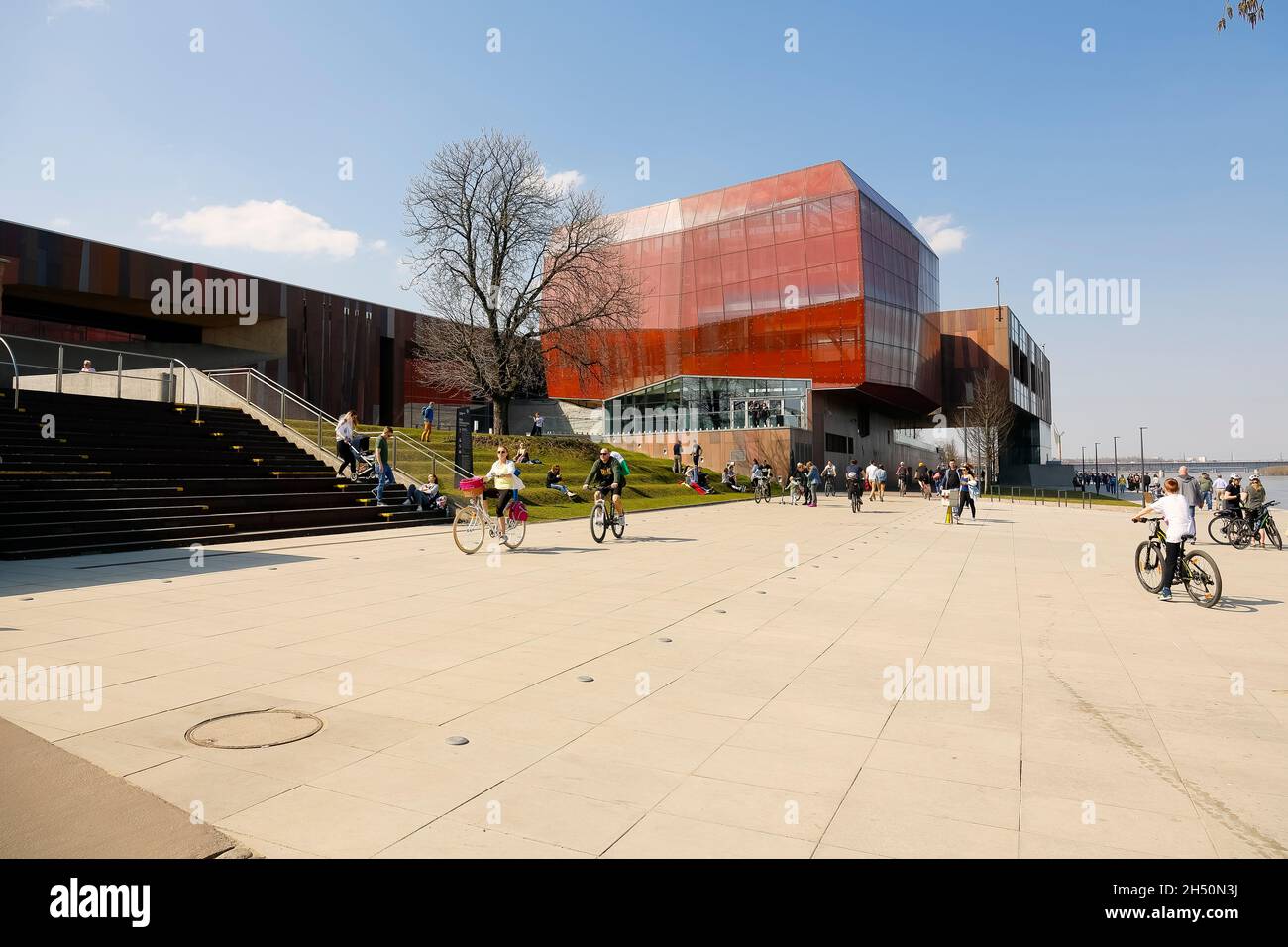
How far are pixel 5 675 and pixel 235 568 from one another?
5.97 metres

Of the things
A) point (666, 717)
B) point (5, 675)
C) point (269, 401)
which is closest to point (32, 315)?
point (269, 401)

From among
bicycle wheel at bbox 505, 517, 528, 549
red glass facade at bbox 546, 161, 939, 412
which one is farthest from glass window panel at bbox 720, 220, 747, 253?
bicycle wheel at bbox 505, 517, 528, 549

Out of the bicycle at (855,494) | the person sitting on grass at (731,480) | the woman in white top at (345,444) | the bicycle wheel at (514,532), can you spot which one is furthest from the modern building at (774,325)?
the bicycle wheel at (514,532)

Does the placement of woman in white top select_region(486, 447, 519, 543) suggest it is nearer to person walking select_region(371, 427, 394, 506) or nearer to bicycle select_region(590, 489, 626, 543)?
bicycle select_region(590, 489, 626, 543)

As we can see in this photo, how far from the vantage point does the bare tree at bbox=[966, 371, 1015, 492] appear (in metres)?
58.7

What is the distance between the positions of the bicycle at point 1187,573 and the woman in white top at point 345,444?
17622 mm

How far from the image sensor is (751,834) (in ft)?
10.7

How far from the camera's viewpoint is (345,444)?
20281 millimetres

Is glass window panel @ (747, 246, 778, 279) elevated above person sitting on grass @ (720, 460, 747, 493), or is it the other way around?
glass window panel @ (747, 246, 778, 279)

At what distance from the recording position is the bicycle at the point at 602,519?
52.6 ft

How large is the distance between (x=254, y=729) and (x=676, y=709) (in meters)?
2.60

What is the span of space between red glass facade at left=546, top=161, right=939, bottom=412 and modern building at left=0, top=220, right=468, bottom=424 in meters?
13.0

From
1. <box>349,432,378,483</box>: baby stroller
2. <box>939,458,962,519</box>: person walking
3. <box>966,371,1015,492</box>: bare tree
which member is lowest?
<box>939,458,962,519</box>: person walking
